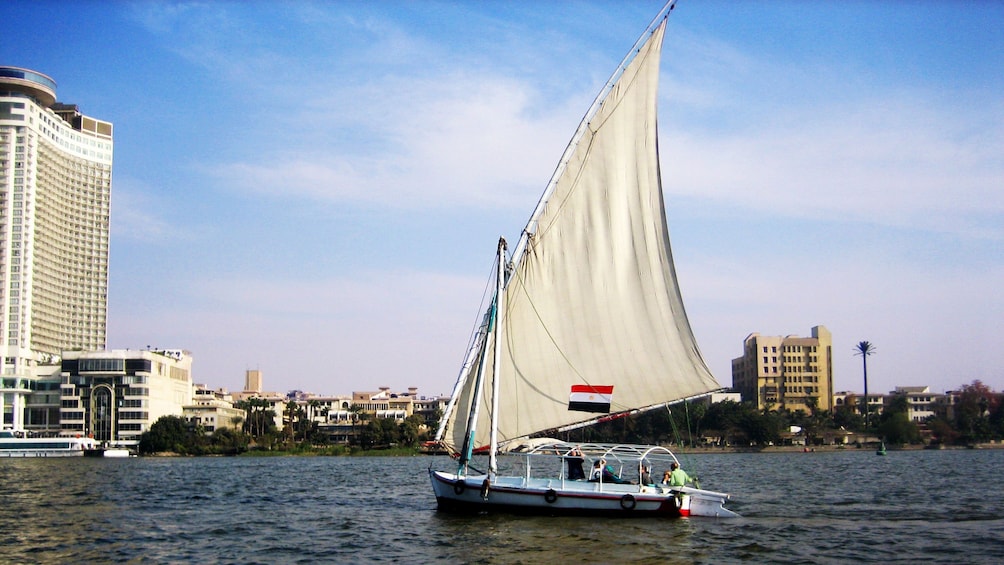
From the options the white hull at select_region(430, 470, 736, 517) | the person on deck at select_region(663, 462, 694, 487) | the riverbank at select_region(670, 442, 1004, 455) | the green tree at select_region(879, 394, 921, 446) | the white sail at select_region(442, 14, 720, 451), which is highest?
the white sail at select_region(442, 14, 720, 451)

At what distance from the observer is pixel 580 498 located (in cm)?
3969

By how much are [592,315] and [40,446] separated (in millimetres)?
135778

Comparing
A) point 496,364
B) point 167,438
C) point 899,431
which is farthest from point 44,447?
point 899,431

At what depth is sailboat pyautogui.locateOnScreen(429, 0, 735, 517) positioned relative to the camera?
41500 millimetres

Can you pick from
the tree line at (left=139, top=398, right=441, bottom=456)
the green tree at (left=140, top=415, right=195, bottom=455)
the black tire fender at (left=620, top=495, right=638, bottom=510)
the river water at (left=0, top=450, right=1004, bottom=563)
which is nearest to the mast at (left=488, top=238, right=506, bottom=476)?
the river water at (left=0, top=450, right=1004, bottom=563)

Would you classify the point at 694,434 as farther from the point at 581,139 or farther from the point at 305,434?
the point at 581,139

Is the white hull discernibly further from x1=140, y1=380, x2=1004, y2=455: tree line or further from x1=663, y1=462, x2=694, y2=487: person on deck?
x1=140, y1=380, x2=1004, y2=455: tree line

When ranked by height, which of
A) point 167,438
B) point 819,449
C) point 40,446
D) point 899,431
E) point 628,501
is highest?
point 628,501

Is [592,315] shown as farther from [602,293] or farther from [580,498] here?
[580,498]

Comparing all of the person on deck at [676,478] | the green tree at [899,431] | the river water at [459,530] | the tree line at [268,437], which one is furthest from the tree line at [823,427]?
the person on deck at [676,478]

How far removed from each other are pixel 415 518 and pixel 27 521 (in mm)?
17499

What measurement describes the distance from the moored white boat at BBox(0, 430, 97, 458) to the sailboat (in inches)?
5096

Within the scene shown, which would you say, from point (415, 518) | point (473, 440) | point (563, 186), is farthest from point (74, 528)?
point (563, 186)

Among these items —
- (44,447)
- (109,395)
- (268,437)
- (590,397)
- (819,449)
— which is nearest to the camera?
(590,397)
